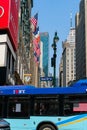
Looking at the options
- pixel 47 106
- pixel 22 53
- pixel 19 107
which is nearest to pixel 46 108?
pixel 47 106

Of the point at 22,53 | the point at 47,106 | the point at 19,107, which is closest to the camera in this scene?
the point at 47,106

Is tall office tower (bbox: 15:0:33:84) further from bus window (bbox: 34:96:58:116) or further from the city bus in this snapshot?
bus window (bbox: 34:96:58:116)

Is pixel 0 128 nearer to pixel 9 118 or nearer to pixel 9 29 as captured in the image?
pixel 9 118

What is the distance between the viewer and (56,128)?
19.0m

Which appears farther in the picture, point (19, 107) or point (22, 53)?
point (22, 53)

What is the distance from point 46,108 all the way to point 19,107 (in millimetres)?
1506

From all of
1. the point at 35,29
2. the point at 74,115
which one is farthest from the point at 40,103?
the point at 35,29

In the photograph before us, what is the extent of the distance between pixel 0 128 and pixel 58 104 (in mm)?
5276

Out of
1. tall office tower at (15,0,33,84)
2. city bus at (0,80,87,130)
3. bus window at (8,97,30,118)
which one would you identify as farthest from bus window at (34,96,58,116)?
tall office tower at (15,0,33,84)

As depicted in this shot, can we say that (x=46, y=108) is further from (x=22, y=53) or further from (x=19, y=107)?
(x=22, y=53)

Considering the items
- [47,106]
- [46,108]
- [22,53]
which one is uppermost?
[22,53]

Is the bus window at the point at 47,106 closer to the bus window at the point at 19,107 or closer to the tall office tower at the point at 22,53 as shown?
the bus window at the point at 19,107

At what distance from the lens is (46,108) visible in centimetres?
1945

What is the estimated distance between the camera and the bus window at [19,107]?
774 inches
